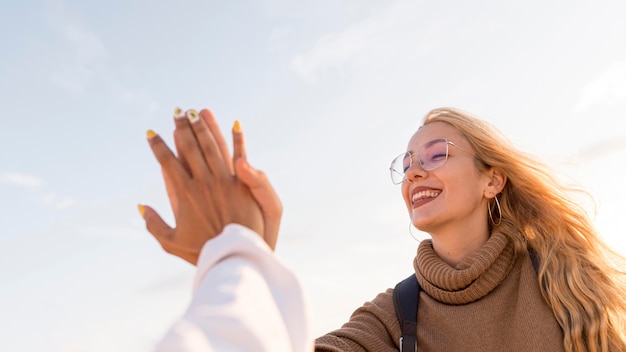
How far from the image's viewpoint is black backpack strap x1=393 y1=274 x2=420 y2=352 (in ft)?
15.0

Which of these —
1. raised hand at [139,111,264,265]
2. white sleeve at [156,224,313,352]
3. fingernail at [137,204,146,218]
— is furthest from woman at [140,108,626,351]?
white sleeve at [156,224,313,352]

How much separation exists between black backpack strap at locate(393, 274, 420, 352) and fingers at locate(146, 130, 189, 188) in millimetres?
2908

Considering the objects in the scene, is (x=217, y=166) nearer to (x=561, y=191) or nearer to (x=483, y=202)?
(x=483, y=202)

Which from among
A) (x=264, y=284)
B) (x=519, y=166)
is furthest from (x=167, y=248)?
(x=519, y=166)

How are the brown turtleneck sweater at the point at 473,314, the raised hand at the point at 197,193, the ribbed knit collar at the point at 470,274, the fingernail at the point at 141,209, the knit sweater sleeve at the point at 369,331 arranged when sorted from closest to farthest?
the raised hand at the point at 197,193 → the fingernail at the point at 141,209 → the knit sweater sleeve at the point at 369,331 → the brown turtleneck sweater at the point at 473,314 → the ribbed knit collar at the point at 470,274

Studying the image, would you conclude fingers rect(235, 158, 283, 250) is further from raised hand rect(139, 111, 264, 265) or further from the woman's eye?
the woman's eye

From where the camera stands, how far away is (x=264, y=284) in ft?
5.18

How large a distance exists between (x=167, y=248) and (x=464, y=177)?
11.6ft

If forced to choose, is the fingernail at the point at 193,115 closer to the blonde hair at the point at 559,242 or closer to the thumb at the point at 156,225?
the thumb at the point at 156,225

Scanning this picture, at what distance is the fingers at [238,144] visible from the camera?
2.03 metres

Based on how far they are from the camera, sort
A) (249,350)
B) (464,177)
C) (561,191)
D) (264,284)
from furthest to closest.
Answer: (561,191) < (464,177) < (264,284) < (249,350)

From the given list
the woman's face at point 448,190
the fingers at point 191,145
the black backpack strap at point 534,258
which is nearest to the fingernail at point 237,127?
the fingers at point 191,145

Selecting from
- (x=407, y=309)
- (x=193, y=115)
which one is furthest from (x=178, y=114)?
(x=407, y=309)

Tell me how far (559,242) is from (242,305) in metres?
4.14
